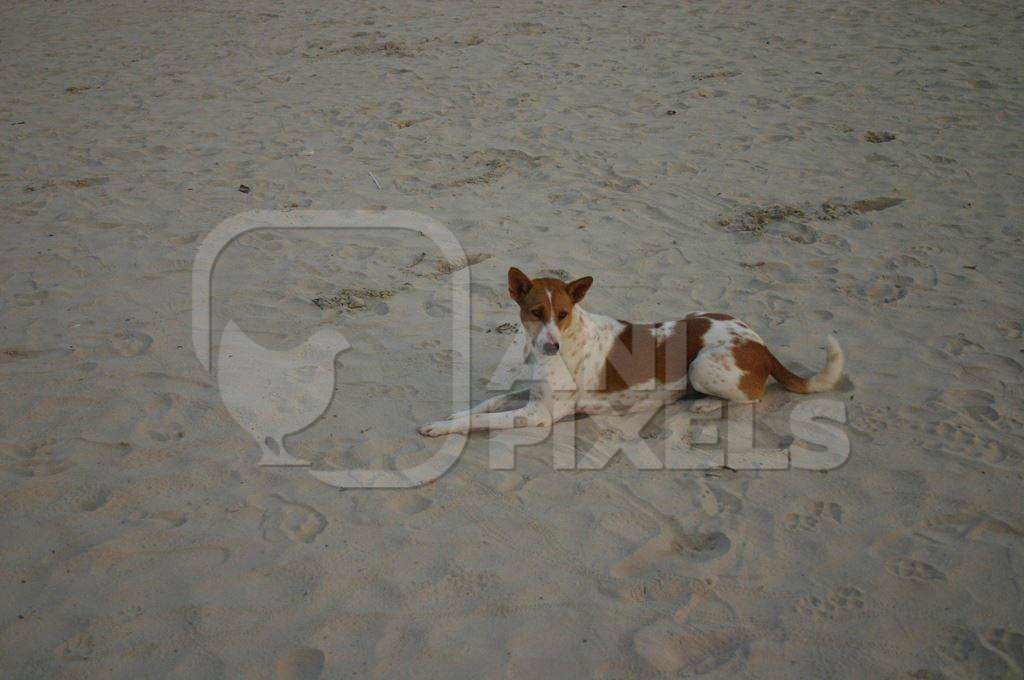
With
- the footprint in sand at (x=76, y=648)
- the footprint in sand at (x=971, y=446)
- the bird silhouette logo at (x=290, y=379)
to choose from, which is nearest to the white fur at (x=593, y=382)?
the bird silhouette logo at (x=290, y=379)

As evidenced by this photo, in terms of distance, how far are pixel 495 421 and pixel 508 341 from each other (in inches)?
47.1

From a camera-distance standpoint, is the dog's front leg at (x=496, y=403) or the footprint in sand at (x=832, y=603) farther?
the dog's front leg at (x=496, y=403)

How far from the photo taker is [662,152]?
9.07m

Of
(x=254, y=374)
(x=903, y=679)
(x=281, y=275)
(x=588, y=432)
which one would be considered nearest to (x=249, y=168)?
(x=281, y=275)

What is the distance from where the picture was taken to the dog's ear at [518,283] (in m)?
4.55

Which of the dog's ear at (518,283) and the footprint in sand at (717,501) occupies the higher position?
the dog's ear at (518,283)

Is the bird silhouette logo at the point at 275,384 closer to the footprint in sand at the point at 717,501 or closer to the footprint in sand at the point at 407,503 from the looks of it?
the footprint in sand at the point at 407,503

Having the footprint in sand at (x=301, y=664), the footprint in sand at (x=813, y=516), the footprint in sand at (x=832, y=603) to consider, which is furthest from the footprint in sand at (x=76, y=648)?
the footprint in sand at (x=813, y=516)

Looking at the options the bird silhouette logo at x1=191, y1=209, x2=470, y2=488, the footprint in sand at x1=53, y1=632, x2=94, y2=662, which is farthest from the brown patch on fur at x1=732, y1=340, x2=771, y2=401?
the footprint in sand at x1=53, y1=632, x2=94, y2=662

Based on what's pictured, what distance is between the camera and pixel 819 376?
15.8ft

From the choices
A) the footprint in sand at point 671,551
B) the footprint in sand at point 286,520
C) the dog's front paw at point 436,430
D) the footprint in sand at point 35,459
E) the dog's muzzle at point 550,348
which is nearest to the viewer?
the footprint in sand at point 671,551

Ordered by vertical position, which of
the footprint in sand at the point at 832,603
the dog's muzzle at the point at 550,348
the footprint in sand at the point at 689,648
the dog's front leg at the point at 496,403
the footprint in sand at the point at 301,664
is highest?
the dog's muzzle at the point at 550,348

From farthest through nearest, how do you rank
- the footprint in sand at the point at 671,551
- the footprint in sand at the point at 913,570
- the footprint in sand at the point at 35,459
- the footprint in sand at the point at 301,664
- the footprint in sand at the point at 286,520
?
1. the footprint in sand at the point at 35,459
2. the footprint in sand at the point at 286,520
3. the footprint in sand at the point at 671,551
4. the footprint in sand at the point at 913,570
5. the footprint in sand at the point at 301,664

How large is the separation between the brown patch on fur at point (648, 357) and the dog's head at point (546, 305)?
0.42 metres
